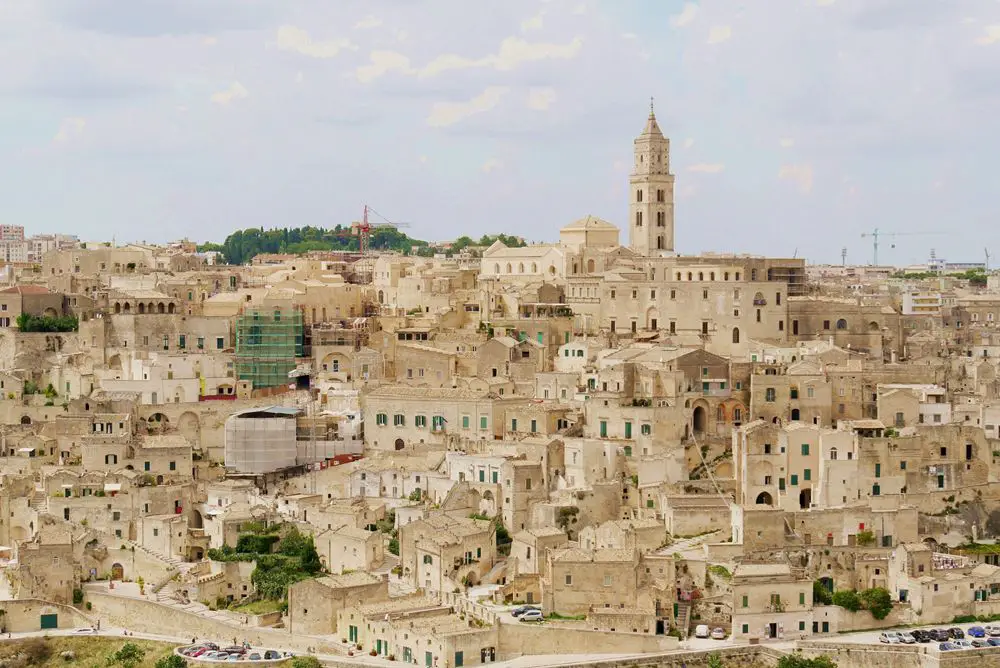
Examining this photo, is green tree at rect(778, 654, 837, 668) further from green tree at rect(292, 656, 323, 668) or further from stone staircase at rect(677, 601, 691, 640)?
green tree at rect(292, 656, 323, 668)

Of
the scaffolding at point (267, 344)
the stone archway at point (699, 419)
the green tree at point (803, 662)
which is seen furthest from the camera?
the scaffolding at point (267, 344)

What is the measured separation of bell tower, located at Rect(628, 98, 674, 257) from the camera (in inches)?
2306

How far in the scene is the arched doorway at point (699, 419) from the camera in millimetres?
42406

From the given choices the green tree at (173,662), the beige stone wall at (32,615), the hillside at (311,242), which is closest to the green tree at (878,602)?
the green tree at (173,662)

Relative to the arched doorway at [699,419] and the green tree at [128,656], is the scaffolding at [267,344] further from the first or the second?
the green tree at [128,656]

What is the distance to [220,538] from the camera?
1559 inches

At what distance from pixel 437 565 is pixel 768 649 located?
7.18 meters

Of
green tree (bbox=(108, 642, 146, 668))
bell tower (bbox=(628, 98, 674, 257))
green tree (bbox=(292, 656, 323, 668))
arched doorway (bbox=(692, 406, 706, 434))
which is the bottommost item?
green tree (bbox=(108, 642, 146, 668))

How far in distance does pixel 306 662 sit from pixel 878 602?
1185 cm

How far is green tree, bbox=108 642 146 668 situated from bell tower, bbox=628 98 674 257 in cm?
2687

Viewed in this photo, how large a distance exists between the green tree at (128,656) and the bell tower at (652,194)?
26867 millimetres

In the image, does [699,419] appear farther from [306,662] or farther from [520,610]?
[306,662]

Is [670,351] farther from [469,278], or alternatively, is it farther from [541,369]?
[469,278]

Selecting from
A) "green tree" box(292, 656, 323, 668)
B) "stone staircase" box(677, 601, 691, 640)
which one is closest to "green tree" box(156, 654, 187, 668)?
"green tree" box(292, 656, 323, 668)
